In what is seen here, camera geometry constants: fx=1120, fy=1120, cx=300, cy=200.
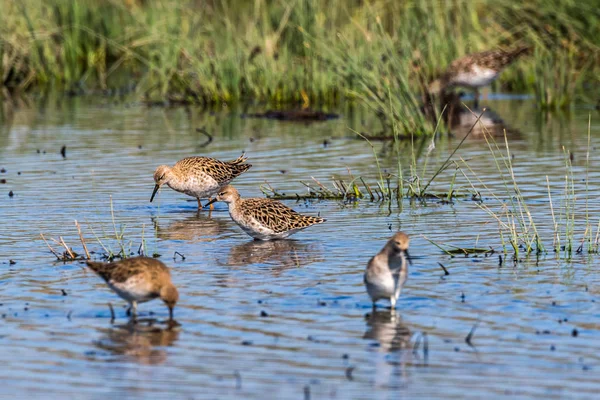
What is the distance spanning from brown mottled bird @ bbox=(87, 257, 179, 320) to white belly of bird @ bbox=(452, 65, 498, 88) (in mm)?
17406

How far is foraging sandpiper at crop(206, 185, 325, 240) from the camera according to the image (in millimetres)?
12734

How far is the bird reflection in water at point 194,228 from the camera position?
43.7 feet

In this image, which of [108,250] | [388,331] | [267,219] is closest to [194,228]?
[267,219]

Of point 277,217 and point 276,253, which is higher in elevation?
point 277,217

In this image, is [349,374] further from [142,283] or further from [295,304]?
[142,283]

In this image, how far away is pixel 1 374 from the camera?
26.5 feet

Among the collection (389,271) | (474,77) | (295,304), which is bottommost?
(295,304)

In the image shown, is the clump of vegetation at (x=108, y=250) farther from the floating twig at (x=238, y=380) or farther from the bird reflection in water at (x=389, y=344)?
the floating twig at (x=238, y=380)

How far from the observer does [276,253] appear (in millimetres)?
12352

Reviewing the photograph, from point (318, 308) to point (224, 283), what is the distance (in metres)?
1.35

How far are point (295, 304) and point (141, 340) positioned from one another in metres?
1.55

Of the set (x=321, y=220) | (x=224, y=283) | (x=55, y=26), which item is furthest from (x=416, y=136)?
(x=55, y=26)

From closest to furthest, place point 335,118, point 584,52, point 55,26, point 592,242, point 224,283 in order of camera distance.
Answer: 1. point 224,283
2. point 592,242
3. point 335,118
4. point 584,52
5. point 55,26

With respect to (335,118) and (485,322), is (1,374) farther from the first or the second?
(335,118)
